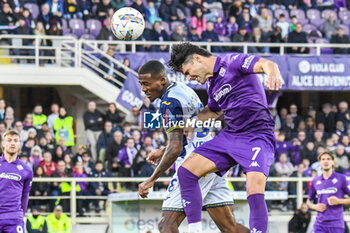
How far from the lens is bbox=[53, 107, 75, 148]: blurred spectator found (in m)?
18.5

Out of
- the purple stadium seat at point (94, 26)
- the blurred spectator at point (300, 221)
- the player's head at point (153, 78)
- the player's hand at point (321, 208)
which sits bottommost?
the blurred spectator at point (300, 221)

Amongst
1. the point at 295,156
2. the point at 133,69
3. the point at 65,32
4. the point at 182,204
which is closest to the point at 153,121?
the point at 182,204

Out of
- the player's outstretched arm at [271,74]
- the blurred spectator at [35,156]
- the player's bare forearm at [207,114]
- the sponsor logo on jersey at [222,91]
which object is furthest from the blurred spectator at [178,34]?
the player's outstretched arm at [271,74]

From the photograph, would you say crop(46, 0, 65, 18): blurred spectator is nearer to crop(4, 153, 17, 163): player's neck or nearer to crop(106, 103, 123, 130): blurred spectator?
crop(106, 103, 123, 130): blurred spectator

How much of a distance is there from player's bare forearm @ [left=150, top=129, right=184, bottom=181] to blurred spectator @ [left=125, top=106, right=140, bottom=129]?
451 inches

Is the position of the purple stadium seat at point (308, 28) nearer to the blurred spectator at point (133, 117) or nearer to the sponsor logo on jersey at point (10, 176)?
the blurred spectator at point (133, 117)

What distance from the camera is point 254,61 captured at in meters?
7.29

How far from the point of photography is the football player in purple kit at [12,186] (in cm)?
1038

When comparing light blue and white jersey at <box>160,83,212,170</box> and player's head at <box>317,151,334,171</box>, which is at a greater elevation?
light blue and white jersey at <box>160,83,212,170</box>

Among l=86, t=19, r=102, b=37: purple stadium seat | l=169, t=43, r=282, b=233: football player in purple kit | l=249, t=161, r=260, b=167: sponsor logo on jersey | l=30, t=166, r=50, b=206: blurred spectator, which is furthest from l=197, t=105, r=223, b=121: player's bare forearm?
l=86, t=19, r=102, b=37: purple stadium seat

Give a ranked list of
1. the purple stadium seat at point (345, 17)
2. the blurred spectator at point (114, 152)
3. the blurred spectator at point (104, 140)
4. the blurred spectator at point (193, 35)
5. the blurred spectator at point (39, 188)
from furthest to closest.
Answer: the purple stadium seat at point (345, 17) → the blurred spectator at point (193, 35) → the blurred spectator at point (104, 140) → the blurred spectator at point (114, 152) → the blurred spectator at point (39, 188)

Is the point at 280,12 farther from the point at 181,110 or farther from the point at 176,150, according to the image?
the point at 176,150

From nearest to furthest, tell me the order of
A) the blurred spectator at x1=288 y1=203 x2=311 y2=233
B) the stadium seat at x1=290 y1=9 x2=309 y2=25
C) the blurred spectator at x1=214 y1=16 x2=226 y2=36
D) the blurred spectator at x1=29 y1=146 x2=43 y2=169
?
A: the blurred spectator at x1=288 y1=203 x2=311 y2=233 < the blurred spectator at x1=29 y1=146 x2=43 y2=169 < the blurred spectator at x1=214 y1=16 x2=226 y2=36 < the stadium seat at x1=290 y1=9 x2=309 y2=25

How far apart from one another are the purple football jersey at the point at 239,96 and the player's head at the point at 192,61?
0.10m
